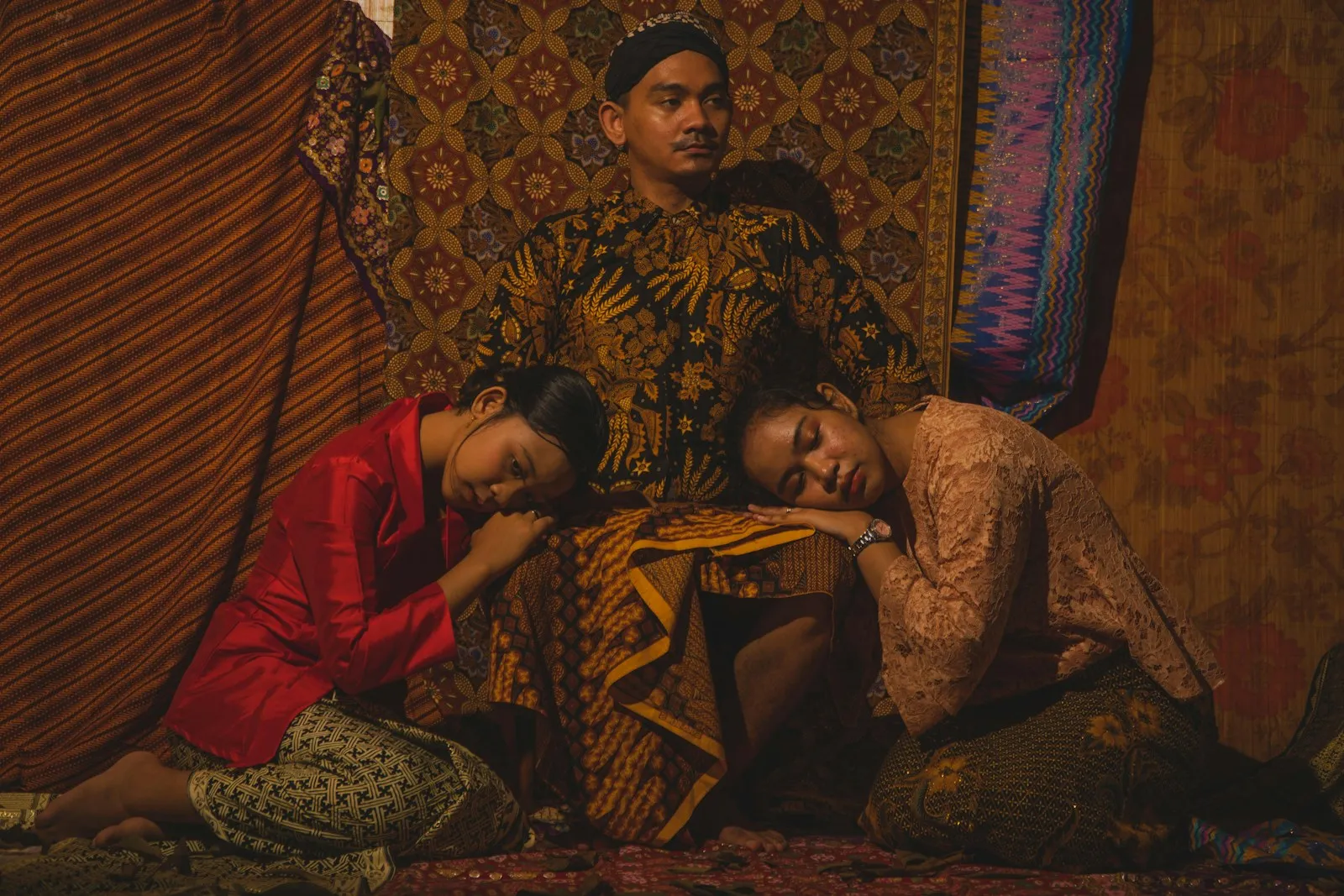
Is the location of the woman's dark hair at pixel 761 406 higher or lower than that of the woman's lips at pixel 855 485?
higher

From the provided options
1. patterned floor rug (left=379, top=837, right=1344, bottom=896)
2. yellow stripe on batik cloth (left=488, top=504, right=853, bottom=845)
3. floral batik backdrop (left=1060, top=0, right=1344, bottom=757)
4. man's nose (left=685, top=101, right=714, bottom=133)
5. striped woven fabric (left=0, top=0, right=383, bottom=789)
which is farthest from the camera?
floral batik backdrop (left=1060, top=0, right=1344, bottom=757)

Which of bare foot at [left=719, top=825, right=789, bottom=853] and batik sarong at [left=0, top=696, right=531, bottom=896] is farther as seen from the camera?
bare foot at [left=719, top=825, right=789, bottom=853]

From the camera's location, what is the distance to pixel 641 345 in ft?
10.3

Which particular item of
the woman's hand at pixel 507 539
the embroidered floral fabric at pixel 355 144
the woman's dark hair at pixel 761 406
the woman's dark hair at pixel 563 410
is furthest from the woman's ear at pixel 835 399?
the embroidered floral fabric at pixel 355 144

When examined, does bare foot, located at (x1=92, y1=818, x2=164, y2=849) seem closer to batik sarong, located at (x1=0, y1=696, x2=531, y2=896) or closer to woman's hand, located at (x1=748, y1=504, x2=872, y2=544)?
batik sarong, located at (x1=0, y1=696, x2=531, y2=896)

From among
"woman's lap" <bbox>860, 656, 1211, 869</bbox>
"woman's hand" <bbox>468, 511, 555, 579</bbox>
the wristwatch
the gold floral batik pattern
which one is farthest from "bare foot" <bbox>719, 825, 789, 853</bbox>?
the gold floral batik pattern

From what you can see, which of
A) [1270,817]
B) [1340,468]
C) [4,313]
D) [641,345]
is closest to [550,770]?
[641,345]

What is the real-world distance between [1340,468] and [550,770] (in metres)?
2.36

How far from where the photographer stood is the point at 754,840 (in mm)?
2607

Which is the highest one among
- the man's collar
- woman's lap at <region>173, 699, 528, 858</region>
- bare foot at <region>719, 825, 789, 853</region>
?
the man's collar

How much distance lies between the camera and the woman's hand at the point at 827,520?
102 inches

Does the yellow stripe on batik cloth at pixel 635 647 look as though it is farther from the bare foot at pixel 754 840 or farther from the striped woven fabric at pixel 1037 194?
the striped woven fabric at pixel 1037 194

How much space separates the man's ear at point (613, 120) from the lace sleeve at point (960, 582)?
4.02 ft

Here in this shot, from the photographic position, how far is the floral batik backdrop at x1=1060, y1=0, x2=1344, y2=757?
3.57 metres
